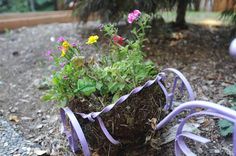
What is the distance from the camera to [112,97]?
58.6 inches

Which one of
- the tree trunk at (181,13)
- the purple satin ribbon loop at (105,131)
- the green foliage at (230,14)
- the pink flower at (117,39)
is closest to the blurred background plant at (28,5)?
the tree trunk at (181,13)

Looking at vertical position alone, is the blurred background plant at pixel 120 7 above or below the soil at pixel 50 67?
above

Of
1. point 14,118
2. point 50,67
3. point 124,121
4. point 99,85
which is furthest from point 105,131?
point 50,67

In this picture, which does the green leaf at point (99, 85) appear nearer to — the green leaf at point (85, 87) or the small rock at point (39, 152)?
the green leaf at point (85, 87)

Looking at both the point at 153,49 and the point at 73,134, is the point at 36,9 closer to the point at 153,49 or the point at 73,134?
the point at 153,49

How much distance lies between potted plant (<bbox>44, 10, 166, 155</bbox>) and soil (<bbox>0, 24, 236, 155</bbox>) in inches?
7.7

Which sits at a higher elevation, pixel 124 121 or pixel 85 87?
pixel 85 87

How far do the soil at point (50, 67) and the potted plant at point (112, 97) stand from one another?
196mm

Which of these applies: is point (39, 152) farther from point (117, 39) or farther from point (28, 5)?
point (28, 5)

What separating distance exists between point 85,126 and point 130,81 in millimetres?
293

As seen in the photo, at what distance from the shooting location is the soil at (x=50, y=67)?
169cm

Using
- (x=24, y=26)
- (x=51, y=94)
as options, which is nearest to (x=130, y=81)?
(x=51, y=94)

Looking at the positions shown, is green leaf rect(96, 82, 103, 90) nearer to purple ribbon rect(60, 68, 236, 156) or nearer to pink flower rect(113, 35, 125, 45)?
purple ribbon rect(60, 68, 236, 156)

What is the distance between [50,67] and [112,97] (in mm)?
1241
